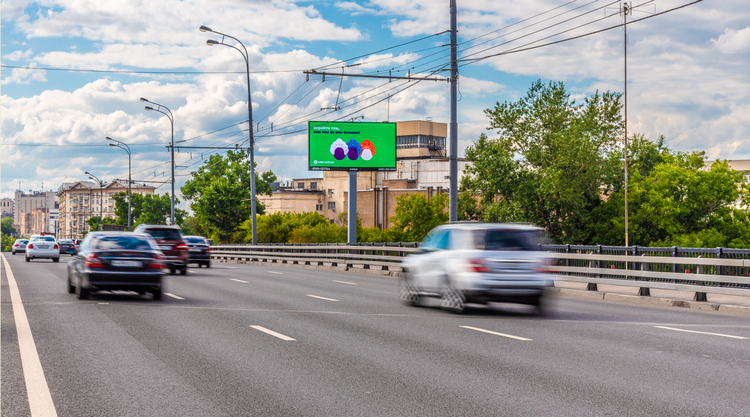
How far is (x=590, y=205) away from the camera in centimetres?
6988

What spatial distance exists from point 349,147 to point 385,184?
266 ft

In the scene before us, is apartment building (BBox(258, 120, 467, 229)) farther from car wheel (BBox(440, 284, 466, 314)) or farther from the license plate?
car wheel (BBox(440, 284, 466, 314))

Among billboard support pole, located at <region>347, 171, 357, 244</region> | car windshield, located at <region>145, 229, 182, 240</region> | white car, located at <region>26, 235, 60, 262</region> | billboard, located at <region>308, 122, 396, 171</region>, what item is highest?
billboard, located at <region>308, 122, 396, 171</region>

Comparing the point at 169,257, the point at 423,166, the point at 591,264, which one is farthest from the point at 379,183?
the point at 591,264

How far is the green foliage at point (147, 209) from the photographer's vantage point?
159m

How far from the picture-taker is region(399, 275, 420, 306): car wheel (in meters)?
15.4

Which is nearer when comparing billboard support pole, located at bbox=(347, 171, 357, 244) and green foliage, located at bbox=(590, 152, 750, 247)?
billboard support pole, located at bbox=(347, 171, 357, 244)

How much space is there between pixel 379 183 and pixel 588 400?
120 m

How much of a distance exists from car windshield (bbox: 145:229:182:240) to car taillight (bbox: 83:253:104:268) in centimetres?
1227

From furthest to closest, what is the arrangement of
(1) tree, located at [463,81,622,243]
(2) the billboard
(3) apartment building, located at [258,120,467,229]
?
(3) apartment building, located at [258,120,467,229]
(1) tree, located at [463,81,622,243]
(2) the billboard

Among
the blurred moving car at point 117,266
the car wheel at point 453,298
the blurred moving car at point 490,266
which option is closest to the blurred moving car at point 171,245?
the blurred moving car at point 117,266

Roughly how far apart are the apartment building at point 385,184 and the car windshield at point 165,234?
291 feet

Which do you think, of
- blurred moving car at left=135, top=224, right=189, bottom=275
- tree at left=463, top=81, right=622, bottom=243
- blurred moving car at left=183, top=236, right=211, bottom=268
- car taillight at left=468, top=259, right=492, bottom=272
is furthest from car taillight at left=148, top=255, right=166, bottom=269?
tree at left=463, top=81, right=622, bottom=243

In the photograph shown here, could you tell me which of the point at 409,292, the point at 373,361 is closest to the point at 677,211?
the point at 409,292
